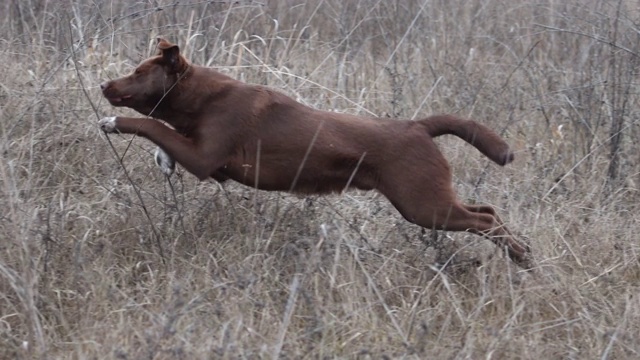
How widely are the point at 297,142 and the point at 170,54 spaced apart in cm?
69

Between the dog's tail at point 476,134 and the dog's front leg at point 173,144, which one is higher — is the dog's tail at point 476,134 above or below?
below

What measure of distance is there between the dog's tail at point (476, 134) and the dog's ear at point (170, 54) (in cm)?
116

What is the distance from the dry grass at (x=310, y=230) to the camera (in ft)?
14.1

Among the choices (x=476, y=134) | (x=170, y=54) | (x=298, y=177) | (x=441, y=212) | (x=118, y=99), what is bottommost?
(x=441, y=212)

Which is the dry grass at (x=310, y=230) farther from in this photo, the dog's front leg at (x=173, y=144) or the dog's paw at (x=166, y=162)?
the dog's front leg at (x=173, y=144)

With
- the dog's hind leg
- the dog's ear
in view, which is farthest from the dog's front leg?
the dog's hind leg

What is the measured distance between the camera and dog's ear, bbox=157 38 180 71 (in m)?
4.91

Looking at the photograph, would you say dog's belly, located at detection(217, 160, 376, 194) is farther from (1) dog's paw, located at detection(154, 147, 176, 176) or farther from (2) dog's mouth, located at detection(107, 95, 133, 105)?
(2) dog's mouth, located at detection(107, 95, 133, 105)

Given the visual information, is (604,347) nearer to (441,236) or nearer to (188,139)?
(441,236)

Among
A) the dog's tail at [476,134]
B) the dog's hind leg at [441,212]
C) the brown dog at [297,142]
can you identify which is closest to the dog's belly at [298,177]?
the brown dog at [297,142]

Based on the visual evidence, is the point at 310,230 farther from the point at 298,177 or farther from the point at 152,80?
the point at 152,80

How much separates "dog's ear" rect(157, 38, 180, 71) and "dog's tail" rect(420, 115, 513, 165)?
45.6 inches

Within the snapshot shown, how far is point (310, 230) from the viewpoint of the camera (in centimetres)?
530

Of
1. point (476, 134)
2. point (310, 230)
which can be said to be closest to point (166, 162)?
point (310, 230)
